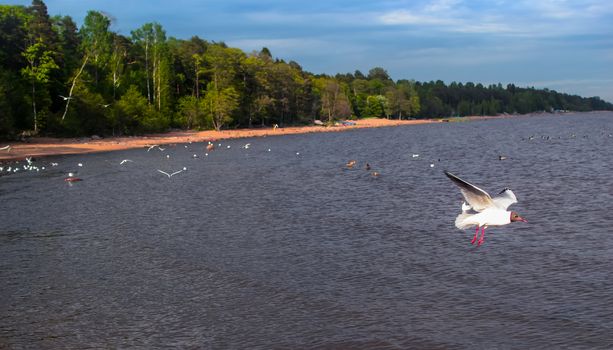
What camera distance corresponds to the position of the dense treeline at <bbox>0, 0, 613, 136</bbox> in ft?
267

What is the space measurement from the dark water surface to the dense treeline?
4789cm

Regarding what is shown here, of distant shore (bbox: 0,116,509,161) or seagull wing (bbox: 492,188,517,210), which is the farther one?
distant shore (bbox: 0,116,509,161)

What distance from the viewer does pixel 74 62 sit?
94188 millimetres

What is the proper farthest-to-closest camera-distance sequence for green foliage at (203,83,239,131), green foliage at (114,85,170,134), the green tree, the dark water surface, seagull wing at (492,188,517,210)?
green foliage at (203,83,239,131), green foliage at (114,85,170,134), the green tree, seagull wing at (492,188,517,210), the dark water surface

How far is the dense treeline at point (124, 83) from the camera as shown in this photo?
81438 millimetres

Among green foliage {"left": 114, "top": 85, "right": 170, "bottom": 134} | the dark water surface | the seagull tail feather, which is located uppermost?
green foliage {"left": 114, "top": 85, "right": 170, "bottom": 134}

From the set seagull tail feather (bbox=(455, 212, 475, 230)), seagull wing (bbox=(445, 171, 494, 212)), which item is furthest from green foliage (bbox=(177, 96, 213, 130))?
seagull wing (bbox=(445, 171, 494, 212))

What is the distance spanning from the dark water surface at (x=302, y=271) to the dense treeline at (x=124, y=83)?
47.9 metres

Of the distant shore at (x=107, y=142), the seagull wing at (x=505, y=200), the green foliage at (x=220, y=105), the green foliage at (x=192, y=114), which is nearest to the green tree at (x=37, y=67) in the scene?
the distant shore at (x=107, y=142)

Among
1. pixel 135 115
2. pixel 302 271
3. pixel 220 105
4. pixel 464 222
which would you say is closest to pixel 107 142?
pixel 135 115

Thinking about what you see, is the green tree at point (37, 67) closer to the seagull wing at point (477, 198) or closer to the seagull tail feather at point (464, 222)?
the seagull tail feather at point (464, 222)

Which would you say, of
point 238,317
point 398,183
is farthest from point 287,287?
point 398,183

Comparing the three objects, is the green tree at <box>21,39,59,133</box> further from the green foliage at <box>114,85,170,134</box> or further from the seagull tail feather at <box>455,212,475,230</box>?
the seagull tail feather at <box>455,212,475,230</box>

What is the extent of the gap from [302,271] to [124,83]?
316 feet
